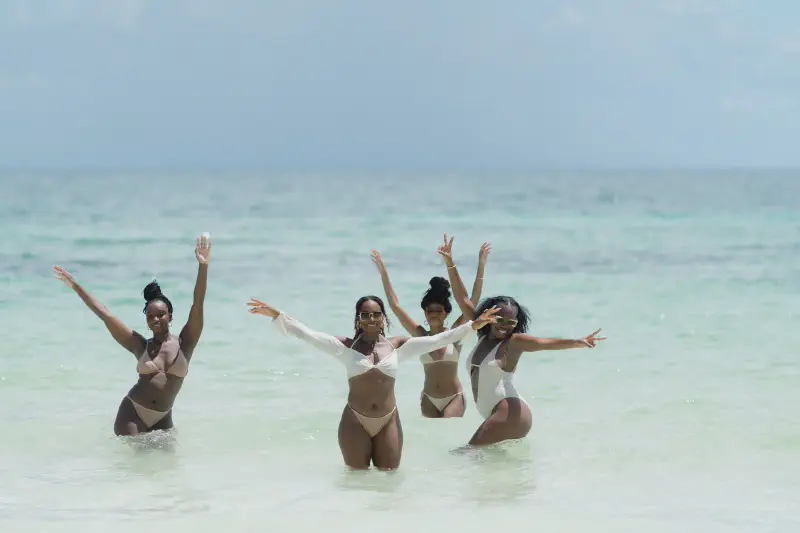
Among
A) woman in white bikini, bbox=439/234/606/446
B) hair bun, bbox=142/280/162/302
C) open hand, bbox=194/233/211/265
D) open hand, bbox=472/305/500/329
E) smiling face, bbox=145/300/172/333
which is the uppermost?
open hand, bbox=194/233/211/265

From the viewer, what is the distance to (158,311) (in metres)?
8.34

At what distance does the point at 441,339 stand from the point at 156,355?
7.81ft

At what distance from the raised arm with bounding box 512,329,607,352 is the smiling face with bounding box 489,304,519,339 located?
0.32 ft

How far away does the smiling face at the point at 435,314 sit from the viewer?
923 cm

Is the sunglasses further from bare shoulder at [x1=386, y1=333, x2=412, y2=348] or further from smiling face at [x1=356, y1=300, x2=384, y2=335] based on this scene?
bare shoulder at [x1=386, y1=333, x2=412, y2=348]

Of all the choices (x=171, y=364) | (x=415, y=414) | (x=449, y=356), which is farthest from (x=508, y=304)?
(x=171, y=364)

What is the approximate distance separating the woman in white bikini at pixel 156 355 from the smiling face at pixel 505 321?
7.37 feet

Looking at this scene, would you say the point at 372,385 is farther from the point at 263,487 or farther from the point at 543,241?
the point at 543,241

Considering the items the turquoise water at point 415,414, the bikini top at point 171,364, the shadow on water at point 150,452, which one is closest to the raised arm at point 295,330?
the turquoise water at point 415,414

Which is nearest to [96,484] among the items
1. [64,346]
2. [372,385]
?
[372,385]

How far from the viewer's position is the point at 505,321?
8.40 m

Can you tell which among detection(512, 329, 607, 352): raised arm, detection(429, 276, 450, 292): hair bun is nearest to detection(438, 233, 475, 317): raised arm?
detection(429, 276, 450, 292): hair bun

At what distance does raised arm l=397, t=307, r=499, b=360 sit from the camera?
7.50 m

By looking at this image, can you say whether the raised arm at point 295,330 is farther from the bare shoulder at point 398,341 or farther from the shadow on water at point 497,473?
the shadow on water at point 497,473
